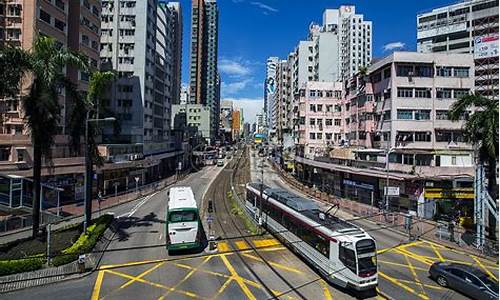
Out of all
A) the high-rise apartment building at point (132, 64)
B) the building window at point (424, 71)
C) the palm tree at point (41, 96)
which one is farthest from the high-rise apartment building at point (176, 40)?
the palm tree at point (41, 96)

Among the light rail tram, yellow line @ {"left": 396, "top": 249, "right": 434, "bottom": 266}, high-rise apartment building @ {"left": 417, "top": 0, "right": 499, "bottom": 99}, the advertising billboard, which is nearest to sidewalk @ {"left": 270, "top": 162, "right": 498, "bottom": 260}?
yellow line @ {"left": 396, "top": 249, "right": 434, "bottom": 266}

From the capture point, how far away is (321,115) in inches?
2702

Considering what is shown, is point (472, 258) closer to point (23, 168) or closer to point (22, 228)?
point (22, 228)

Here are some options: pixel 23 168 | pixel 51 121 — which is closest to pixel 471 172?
pixel 51 121

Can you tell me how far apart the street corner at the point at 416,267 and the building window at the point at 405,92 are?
75.0 feet

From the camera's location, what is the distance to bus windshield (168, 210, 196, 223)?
76.4 feet

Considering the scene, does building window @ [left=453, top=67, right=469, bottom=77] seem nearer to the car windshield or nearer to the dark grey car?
the dark grey car

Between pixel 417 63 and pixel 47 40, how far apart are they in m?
42.1

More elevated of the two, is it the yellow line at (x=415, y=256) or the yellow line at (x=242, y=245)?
the yellow line at (x=242, y=245)

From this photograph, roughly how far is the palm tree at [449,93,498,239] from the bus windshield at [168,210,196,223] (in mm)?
22744

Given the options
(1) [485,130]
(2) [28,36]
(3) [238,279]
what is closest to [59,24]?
(2) [28,36]

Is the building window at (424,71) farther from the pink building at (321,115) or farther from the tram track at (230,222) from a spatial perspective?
the tram track at (230,222)

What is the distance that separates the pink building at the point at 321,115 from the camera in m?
68.0

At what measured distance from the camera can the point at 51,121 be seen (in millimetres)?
24297
